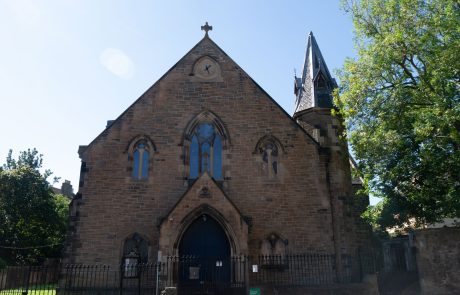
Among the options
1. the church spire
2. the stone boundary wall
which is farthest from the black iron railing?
the church spire

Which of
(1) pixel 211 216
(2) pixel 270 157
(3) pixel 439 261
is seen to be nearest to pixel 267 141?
(2) pixel 270 157

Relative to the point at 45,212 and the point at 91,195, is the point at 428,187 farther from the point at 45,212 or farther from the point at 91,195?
the point at 45,212

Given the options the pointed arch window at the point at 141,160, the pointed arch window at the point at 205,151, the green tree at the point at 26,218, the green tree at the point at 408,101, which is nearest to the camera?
the green tree at the point at 408,101

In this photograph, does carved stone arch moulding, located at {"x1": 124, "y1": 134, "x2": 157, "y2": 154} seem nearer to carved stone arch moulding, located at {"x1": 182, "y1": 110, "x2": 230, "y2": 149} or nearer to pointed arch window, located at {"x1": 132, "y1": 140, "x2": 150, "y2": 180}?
pointed arch window, located at {"x1": 132, "y1": 140, "x2": 150, "y2": 180}

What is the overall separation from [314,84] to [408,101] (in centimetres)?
539

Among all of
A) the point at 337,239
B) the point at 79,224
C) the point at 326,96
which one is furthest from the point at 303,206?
the point at 79,224

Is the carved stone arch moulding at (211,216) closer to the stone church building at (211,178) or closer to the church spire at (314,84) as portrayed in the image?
the stone church building at (211,178)

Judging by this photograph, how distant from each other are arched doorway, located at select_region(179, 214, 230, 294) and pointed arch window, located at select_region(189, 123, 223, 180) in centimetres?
224

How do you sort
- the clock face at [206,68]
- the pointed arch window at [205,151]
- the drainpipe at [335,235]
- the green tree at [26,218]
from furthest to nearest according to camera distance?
1. the green tree at [26,218]
2. the clock face at [206,68]
3. the pointed arch window at [205,151]
4. the drainpipe at [335,235]

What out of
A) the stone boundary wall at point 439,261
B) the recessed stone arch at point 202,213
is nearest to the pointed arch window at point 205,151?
the recessed stone arch at point 202,213

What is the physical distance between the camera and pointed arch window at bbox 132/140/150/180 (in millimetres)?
17091

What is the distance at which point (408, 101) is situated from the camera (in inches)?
629

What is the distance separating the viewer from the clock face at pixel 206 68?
18.9m

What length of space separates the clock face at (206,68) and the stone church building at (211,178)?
5 centimetres
